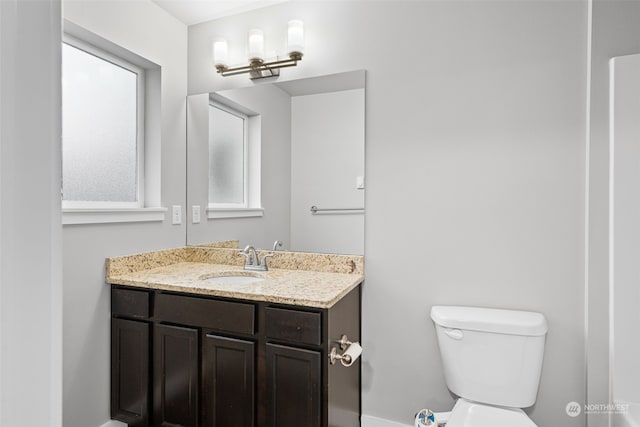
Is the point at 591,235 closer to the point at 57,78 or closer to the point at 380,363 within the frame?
the point at 380,363

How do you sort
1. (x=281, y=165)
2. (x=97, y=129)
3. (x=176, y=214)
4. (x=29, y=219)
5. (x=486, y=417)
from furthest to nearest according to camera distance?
1. (x=176, y=214)
2. (x=281, y=165)
3. (x=97, y=129)
4. (x=486, y=417)
5. (x=29, y=219)

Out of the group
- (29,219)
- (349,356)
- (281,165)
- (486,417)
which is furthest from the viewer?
(281,165)

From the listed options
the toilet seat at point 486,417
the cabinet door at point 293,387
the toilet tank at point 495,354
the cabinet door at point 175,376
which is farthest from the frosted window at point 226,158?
the toilet seat at point 486,417

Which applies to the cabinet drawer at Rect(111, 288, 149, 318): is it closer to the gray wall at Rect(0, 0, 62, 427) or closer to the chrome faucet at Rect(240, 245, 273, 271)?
the chrome faucet at Rect(240, 245, 273, 271)

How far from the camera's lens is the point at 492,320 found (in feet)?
4.91

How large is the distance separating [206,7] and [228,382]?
6.79 ft

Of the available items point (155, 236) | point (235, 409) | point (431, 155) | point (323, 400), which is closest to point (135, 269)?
point (155, 236)

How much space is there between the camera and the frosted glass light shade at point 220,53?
214 cm

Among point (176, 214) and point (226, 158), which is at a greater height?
point (226, 158)

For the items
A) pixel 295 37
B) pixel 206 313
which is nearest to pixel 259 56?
pixel 295 37

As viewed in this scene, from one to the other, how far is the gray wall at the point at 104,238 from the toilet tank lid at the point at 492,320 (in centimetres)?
163

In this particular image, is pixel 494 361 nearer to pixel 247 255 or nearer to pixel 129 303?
pixel 247 255

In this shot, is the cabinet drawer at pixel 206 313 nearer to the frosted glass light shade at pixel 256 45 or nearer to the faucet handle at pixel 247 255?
the faucet handle at pixel 247 255

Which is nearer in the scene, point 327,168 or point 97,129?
point 97,129
